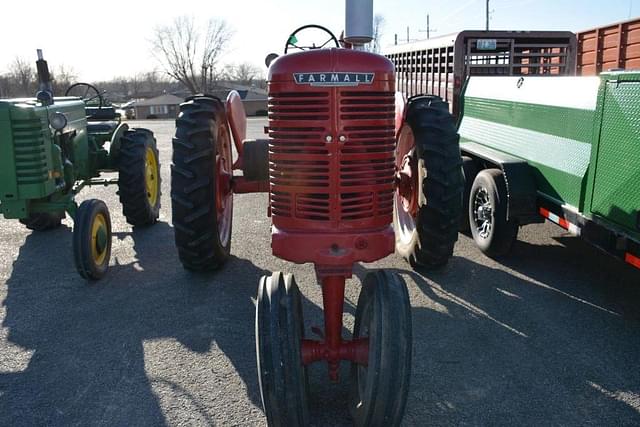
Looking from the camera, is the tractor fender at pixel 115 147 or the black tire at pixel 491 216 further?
the tractor fender at pixel 115 147

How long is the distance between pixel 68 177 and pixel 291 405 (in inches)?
171

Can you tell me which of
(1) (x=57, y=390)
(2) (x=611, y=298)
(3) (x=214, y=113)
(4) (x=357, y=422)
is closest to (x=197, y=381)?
(1) (x=57, y=390)

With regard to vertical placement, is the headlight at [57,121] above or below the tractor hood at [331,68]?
below

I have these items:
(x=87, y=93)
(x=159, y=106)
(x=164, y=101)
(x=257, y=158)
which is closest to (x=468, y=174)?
(x=257, y=158)

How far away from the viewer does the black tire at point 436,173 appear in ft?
13.8

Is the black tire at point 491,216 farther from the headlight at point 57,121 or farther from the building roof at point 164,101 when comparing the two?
the building roof at point 164,101

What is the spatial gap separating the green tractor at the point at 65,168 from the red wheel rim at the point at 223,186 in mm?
1101

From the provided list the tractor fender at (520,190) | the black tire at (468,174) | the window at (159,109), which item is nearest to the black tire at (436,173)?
the tractor fender at (520,190)

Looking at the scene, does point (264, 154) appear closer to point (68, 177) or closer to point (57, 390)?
point (57, 390)

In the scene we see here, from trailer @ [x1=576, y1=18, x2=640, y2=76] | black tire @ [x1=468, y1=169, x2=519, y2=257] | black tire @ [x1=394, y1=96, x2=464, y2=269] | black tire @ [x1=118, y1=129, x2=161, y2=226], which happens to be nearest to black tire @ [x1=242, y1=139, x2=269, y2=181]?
black tire @ [x1=394, y1=96, x2=464, y2=269]

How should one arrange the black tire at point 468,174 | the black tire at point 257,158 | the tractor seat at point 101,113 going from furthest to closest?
the tractor seat at point 101,113, the black tire at point 468,174, the black tire at point 257,158

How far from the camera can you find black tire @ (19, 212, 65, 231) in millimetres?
6664

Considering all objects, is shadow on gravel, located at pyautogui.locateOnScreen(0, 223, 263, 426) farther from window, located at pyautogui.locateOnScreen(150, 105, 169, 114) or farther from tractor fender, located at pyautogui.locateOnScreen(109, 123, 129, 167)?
window, located at pyautogui.locateOnScreen(150, 105, 169, 114)

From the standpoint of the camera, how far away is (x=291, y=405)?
263 centimetres
